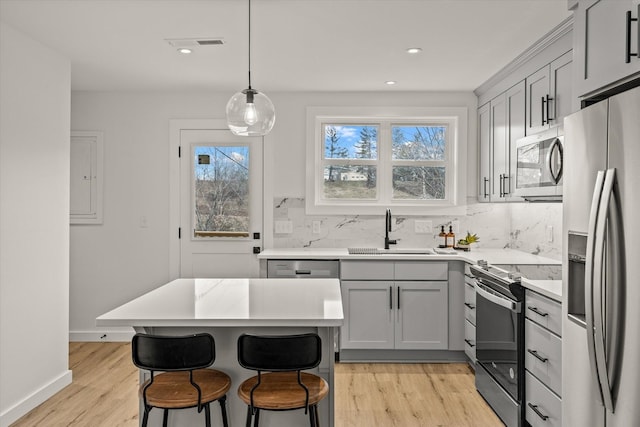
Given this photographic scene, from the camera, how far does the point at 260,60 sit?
146 inches

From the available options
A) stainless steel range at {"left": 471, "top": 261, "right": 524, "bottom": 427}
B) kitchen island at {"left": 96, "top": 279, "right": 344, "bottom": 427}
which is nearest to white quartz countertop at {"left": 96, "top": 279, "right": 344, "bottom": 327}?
kitchen island at {"left": 96, "top": 279, "right": 344, "bottom": 427}

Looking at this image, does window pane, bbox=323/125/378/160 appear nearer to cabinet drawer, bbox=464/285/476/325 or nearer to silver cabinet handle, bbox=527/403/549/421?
cabinet drawer, bbox=464/285/476/325

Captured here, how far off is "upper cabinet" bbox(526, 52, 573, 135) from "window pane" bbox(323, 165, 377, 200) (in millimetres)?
1732

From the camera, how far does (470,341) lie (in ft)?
12.9

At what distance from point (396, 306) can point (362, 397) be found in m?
0.94

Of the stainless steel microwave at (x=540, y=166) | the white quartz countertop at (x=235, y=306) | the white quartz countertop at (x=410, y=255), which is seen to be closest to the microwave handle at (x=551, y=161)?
the stainless steel microwave at (x=540, y=166)

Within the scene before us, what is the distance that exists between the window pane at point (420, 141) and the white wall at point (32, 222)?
2.92 m

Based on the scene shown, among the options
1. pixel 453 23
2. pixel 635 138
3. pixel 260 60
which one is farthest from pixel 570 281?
pixel 260 60

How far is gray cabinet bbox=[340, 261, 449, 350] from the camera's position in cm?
418

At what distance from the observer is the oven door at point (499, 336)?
112 inches

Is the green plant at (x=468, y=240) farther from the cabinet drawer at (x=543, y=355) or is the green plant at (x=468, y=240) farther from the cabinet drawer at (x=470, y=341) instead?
the cabinet drawer at (x=543, y=355)

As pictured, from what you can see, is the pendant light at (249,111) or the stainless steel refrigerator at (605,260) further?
the pendant light at (249,111)

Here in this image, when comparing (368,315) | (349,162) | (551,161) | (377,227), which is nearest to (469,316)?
(368,315)

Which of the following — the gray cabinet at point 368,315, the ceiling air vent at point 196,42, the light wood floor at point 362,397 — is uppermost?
the ceiling air vent at point 196,42
